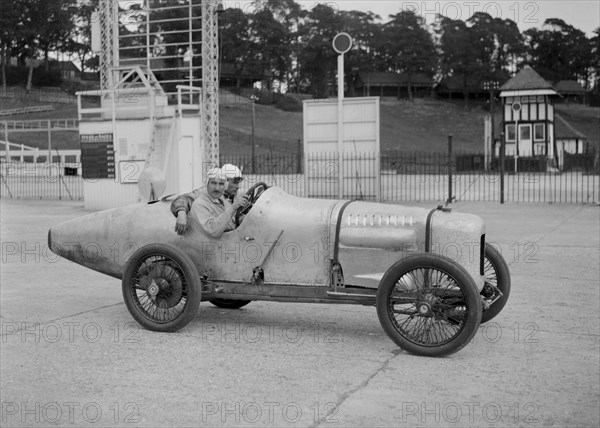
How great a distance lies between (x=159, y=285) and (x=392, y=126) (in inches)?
3223

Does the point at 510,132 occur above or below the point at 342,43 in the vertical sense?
below

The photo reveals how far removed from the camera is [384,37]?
108m

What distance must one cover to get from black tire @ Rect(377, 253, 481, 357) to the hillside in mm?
55951

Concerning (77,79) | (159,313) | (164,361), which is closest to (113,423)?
(164,361)

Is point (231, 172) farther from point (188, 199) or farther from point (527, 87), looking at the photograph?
point (527, 87)

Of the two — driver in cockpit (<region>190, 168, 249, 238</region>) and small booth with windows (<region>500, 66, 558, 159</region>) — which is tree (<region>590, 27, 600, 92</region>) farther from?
driver in cockpit (<region>190, 168, 249, 238</region>)

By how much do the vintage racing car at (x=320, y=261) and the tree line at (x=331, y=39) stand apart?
69329 mm

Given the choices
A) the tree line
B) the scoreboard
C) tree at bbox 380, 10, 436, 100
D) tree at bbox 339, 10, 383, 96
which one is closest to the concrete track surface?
the scoreboard

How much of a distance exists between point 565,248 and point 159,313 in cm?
813

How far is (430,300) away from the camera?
6.15 metres

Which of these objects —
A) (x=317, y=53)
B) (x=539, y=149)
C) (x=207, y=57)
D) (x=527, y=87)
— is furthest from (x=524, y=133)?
(x=317, y=53)

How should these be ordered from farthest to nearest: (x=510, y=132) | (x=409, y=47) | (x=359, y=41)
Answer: (x=359, y=41) < (x=409, y=47) < (x=510, y=132)

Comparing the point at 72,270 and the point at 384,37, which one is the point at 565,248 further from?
the point at 384,37

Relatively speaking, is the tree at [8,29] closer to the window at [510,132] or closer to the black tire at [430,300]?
the window at [510,132]
